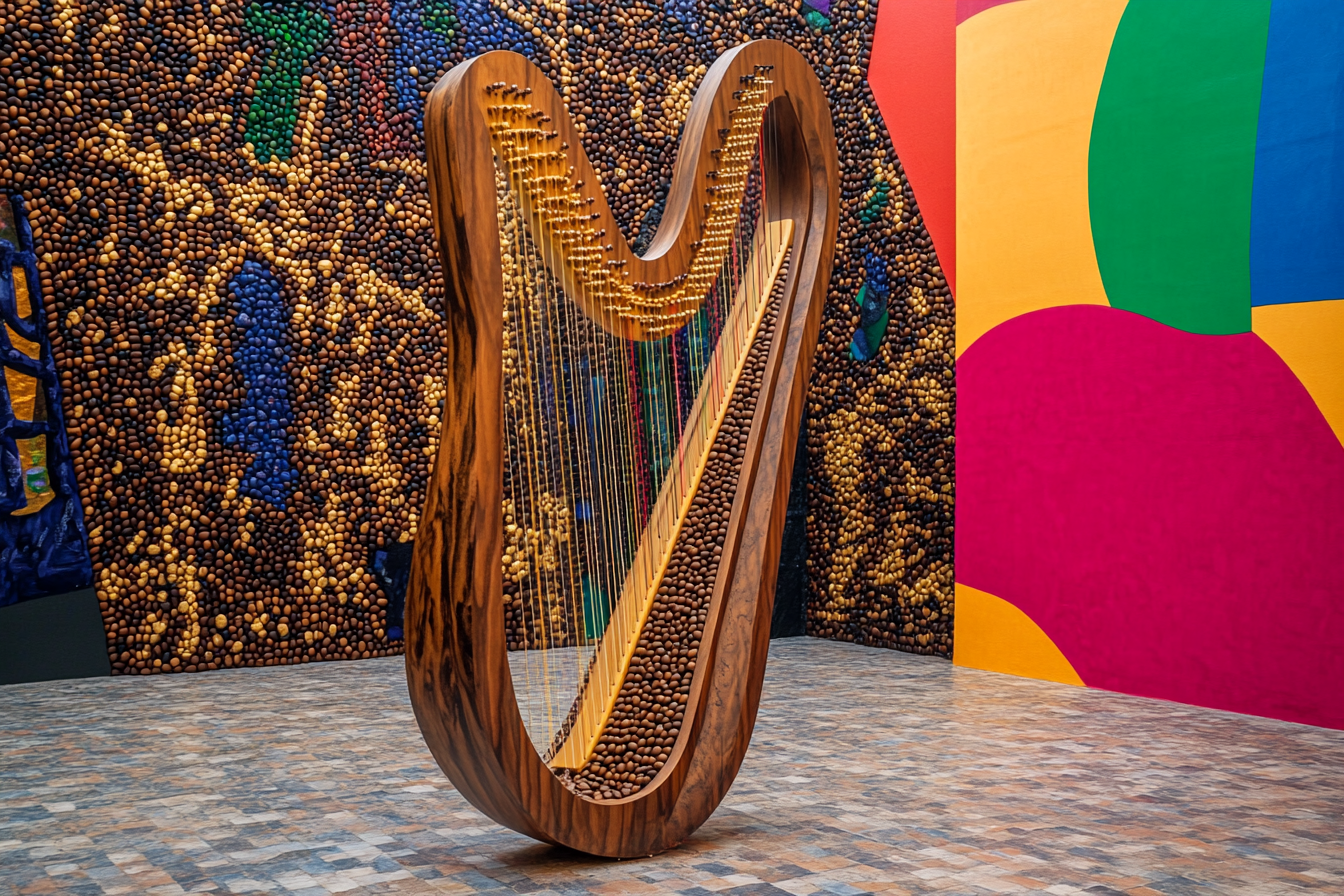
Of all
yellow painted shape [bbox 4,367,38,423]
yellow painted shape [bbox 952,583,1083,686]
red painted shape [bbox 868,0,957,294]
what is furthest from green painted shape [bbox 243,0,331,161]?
yellow painted shape [bbox 952,583,1083,686]

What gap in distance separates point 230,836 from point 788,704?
197 cm

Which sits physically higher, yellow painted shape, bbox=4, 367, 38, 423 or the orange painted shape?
the orange painted shape

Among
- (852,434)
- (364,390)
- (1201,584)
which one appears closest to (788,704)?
(1201,584)

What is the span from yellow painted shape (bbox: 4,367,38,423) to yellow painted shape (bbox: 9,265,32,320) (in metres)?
0.20

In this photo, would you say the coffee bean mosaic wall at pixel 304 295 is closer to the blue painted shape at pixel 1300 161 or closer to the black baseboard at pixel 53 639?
the black baseboard at pixel 53 639

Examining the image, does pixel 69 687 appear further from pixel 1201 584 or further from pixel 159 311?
pixel 1201 584

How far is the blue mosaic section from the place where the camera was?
4.44m

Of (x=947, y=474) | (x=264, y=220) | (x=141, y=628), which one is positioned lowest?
(x=141, y=628)

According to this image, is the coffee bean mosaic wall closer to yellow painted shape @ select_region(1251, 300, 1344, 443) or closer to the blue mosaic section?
the blue mosaic section

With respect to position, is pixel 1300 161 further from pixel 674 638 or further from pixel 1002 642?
pixel 674 638

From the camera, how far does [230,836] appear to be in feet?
8.73

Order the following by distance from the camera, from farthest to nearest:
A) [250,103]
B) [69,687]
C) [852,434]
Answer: [852,434], [250,103], [69,687]

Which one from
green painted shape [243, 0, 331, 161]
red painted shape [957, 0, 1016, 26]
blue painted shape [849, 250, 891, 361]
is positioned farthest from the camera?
blue painted shape [849, 250, 891, 361]

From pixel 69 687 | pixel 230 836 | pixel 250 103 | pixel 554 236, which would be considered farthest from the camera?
pixel 250 103
